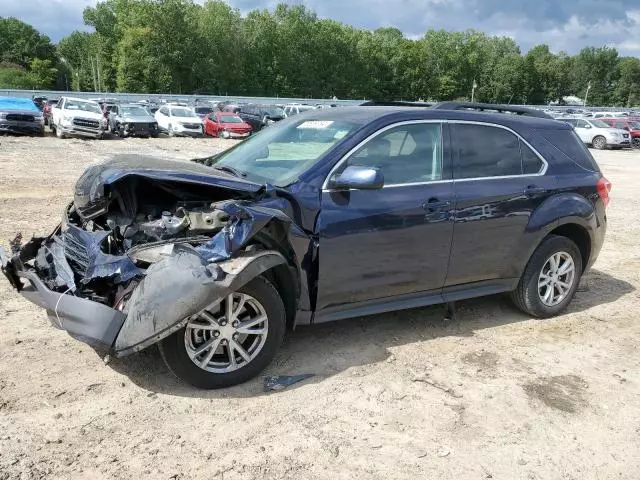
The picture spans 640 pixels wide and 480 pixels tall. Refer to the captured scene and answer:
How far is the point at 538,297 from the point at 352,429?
2.59 meters

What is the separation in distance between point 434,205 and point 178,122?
2510cm

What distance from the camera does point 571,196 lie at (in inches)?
199

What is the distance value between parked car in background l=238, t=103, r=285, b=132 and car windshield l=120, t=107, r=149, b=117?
6.34 m

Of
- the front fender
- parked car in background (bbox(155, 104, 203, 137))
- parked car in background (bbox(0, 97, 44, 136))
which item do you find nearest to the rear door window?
the front fender

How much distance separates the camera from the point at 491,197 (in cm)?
456

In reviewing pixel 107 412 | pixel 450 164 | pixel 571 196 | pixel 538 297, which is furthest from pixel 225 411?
pixel 571 196

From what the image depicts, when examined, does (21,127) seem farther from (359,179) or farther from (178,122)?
(359,179)

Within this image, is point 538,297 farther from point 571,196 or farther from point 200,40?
point 200,40

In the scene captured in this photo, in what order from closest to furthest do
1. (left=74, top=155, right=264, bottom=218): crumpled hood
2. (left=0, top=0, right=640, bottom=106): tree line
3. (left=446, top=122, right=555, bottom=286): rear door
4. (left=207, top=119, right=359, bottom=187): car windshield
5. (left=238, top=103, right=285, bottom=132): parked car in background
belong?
(left=74, top=155, right=264, bottom=218): crumpled hood < (left=207, top=119, right=359, bottom=187): car windshield < (left=446, top=122, right=555, bottom=286): rear door < (left=238, top=103, right=285, bottom=132): parked car in background < (left=0, top=0, right=640, bottom=106): tree line

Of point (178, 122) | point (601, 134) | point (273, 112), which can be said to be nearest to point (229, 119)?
point (178, 122)

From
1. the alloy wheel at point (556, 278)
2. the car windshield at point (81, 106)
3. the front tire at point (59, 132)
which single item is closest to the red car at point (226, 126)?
the car windshield at point (81, 106)

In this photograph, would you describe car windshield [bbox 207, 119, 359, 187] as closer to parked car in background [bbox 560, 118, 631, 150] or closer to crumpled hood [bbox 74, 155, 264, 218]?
crumpled hood [bbox 74, 155, 264, 218]

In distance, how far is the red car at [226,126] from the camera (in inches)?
1101

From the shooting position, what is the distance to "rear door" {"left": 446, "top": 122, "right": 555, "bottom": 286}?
14.6ft
